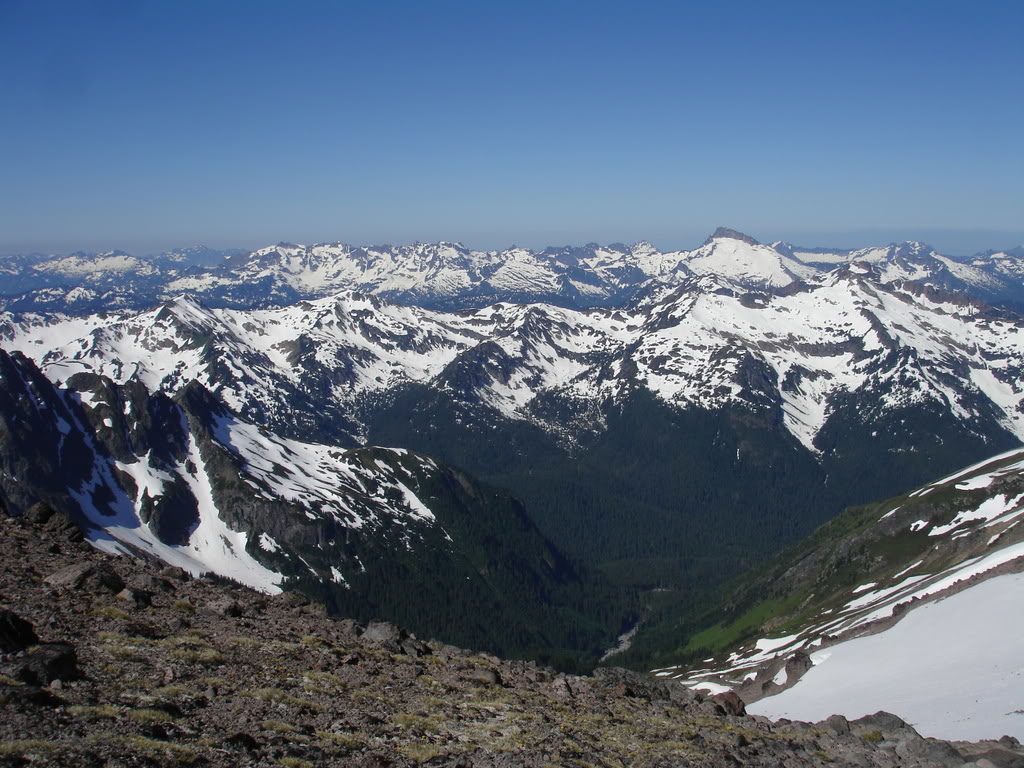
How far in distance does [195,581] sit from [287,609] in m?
5.54

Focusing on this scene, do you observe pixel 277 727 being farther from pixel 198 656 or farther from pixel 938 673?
pixel 938 673

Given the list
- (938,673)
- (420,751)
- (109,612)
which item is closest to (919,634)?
(938,673)

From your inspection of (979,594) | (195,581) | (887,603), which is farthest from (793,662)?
(195,581)

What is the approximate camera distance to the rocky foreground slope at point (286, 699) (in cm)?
2123

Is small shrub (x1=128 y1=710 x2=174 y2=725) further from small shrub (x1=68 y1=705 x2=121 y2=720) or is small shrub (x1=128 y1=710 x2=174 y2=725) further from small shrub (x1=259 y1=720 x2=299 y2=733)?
small shrub (x1=259 y1=720 x2=299 y2=733)

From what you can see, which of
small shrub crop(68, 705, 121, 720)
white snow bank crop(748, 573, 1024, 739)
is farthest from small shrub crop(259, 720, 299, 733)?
white snow bank crop(748, 573, 1024, 739)

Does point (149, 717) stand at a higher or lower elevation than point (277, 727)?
higher

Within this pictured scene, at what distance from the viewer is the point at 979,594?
3285 inches

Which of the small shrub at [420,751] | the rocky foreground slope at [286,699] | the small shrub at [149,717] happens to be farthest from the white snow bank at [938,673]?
the small shrub at [149,717]

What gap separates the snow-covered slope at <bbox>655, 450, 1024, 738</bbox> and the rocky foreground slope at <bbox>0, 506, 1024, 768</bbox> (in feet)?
66.9

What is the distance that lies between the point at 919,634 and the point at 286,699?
75071mm

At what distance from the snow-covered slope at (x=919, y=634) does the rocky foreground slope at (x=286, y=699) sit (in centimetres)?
2038

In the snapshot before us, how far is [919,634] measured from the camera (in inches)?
3110

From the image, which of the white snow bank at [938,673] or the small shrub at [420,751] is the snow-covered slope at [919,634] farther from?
Answer: the small shrub at [420,751]
